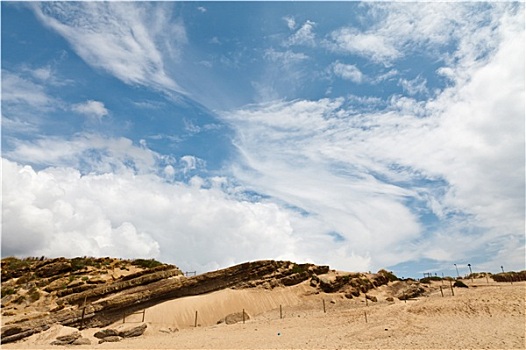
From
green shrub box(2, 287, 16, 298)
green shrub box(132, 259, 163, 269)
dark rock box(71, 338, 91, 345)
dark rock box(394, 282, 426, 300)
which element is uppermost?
green shrub box(132, 259, 163, 269)

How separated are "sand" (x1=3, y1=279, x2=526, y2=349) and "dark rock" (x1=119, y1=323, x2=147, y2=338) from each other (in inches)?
26.3

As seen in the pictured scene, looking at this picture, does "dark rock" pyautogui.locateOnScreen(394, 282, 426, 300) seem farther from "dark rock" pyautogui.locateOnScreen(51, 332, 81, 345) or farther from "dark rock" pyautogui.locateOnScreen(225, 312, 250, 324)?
"dark rock" pyautogui.locateOnScreen(51, 332, 81, 345)

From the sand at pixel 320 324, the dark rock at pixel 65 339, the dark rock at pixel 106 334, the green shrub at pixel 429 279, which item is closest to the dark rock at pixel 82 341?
the dark rock at pixel 65 339

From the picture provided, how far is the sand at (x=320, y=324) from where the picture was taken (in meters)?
20.8

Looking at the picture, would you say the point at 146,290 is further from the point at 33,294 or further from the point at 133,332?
the point at 33,294

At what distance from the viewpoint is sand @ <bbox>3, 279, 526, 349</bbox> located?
20766mm

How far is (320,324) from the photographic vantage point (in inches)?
1105

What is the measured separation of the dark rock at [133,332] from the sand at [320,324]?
668 millimetres

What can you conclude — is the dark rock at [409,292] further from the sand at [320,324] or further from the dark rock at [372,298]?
the dark rock at [372,298]

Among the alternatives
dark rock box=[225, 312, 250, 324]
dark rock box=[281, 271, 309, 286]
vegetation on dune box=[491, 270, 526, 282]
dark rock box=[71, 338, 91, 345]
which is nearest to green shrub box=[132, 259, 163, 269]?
dark rock box=[281, 271, 309, 286]

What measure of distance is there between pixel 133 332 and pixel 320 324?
50.7 feet

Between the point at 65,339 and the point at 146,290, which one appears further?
the point at 146,290

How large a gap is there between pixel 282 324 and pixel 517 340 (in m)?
16.6

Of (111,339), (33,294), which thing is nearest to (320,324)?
(111,339)
